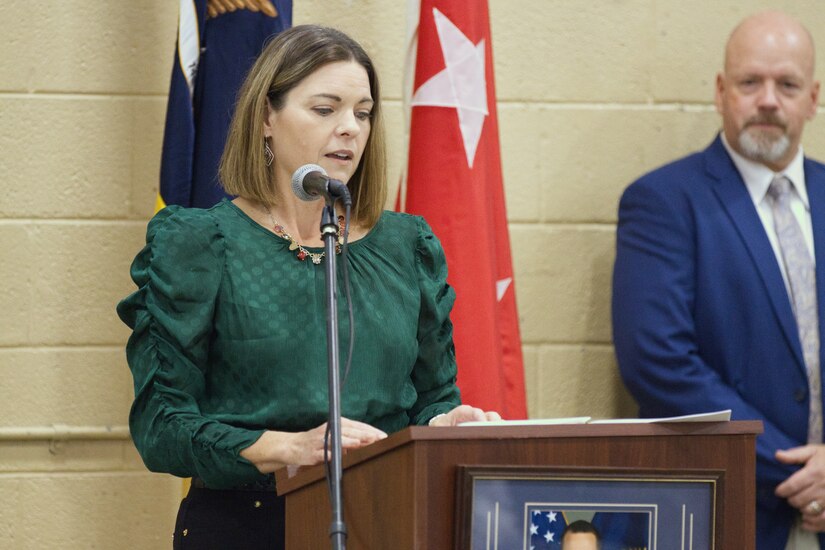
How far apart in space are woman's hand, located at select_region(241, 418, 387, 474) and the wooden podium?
0.05m

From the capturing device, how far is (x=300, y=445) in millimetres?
1740

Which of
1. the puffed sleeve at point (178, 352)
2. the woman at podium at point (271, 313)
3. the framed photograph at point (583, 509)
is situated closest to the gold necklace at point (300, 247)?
the woman at podium at point (271, 313)

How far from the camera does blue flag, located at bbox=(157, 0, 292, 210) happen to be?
2842 millimetres

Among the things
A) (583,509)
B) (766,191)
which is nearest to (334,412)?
(583,509)

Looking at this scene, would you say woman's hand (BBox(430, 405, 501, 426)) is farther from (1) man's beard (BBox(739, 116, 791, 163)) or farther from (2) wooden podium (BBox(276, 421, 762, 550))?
(1) man's beard (BBox(739, 116, 791, 163))

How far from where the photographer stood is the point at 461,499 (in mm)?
1467

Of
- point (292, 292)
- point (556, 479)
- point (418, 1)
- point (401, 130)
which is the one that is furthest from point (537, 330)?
point (556, 479)

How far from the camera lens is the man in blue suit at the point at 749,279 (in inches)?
118

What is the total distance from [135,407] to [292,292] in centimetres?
A: 32

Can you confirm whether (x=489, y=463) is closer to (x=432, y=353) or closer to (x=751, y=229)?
(x=432, y=353)

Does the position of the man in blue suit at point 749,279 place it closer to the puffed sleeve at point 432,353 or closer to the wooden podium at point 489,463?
the puffed sleeve at point 432,353

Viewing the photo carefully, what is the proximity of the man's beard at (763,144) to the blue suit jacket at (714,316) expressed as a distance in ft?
0.24

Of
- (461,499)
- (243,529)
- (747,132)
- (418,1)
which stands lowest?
(243,529)

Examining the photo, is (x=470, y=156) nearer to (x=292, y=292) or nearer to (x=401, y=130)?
(x=401, y=130)
